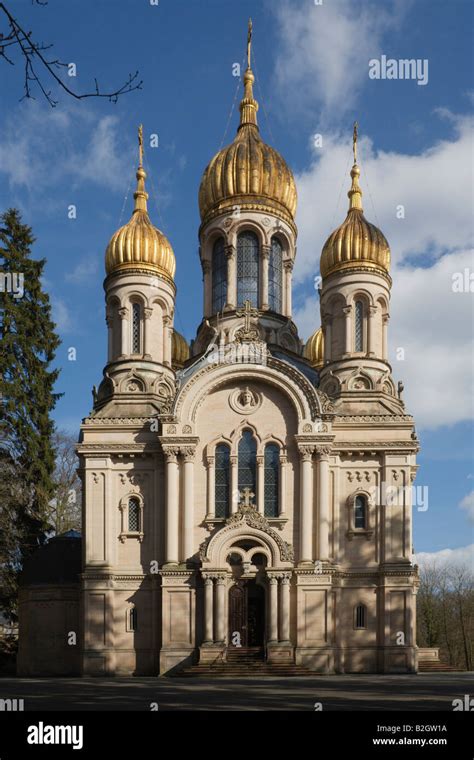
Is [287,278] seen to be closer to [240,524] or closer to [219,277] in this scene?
[219,277]

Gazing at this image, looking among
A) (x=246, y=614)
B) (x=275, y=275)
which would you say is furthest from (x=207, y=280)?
(x=246, y=614)

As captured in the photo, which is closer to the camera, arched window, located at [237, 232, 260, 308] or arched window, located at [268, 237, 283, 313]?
arched window, located at [237, 232, 260, 308]

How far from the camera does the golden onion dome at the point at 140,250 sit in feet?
130

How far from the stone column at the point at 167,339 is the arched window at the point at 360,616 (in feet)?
41.7

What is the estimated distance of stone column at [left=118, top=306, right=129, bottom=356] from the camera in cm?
3888

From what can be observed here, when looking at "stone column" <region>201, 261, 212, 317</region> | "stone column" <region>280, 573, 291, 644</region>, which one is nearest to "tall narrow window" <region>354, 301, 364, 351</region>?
"stone column" <region>201, 261, 212, 317</region>

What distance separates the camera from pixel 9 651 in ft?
137

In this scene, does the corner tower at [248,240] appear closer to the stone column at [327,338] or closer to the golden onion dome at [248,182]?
the golden onion dome at [248,182]

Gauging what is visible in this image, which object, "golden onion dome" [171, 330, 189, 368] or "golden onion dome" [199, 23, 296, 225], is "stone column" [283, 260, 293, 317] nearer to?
"golden onion dome" [199, 23, 296, 225]

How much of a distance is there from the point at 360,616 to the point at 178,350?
1848 centimetres

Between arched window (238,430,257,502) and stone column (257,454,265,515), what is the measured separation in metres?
0.27

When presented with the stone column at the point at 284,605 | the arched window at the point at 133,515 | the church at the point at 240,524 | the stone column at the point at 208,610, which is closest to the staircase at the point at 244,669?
the church at the point at 240,524

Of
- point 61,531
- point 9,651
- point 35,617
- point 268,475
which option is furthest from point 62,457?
point 268,475

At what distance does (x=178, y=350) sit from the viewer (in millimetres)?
47562
